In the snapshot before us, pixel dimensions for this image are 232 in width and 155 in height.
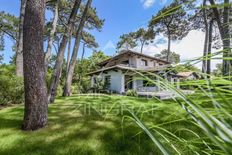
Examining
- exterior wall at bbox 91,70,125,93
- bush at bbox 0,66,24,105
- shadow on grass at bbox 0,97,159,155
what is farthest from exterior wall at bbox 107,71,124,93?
shadow on grass at bbox 0,97,159,155

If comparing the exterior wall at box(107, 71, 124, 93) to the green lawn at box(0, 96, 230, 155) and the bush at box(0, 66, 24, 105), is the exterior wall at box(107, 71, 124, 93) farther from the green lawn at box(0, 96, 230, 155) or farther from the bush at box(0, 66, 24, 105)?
the green lawn at box(0, 96, 230, 155)

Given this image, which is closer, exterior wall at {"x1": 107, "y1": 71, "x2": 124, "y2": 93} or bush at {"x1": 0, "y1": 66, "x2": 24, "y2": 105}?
bush at {"x1": 0, "y1": 66, "x2": 24, "y2": 105}

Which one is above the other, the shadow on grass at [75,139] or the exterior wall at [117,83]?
the exterior wall at [117,83]

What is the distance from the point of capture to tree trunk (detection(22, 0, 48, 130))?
322cm

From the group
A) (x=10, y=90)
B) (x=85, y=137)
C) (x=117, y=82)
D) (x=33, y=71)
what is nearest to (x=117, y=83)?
(x=117, y=82)

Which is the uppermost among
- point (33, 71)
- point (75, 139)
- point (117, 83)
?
point (33, 71)

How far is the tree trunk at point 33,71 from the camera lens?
10.6 ft

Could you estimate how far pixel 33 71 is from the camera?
10.7 ft

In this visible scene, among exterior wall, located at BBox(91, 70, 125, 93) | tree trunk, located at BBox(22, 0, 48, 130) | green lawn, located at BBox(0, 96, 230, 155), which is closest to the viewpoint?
green lawn, located at BBox(0, 96, 230, 155)

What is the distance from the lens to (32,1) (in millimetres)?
3414

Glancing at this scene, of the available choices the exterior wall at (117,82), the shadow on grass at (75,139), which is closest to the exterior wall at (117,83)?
the exterior wall at (117,82)

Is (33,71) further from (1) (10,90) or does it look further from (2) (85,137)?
(1) (10,90)

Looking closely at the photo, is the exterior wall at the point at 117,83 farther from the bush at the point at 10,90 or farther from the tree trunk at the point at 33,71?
the tree trunk at the point at 33,71

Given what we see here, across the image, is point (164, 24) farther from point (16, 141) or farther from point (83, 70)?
point (16, 141)
